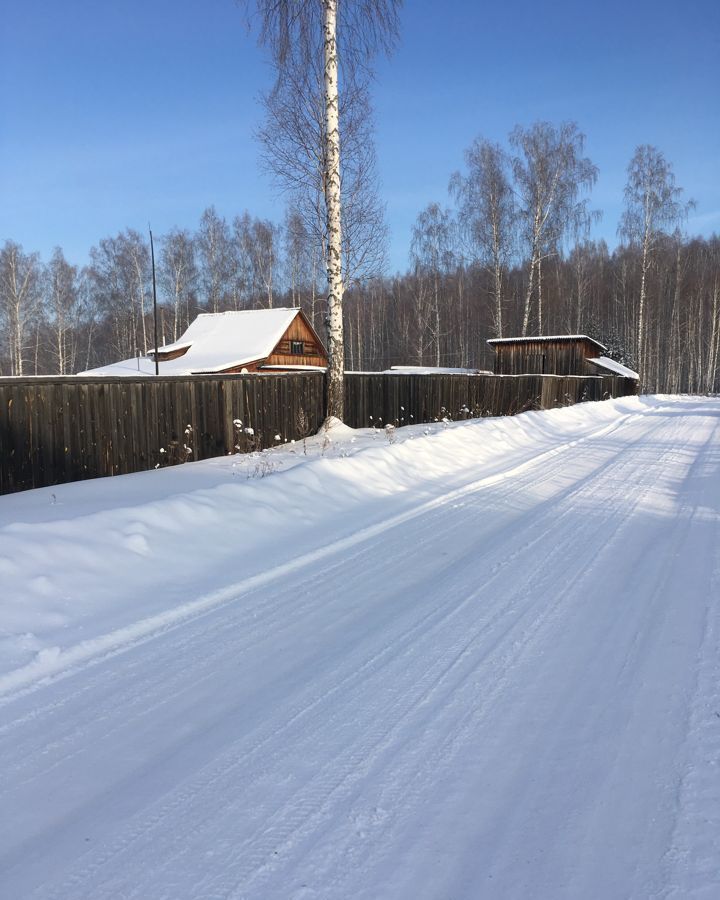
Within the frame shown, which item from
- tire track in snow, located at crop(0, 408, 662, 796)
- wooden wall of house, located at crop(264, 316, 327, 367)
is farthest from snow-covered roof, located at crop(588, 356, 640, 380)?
tire track in snow, located at crop(0, 408, 662, 796)

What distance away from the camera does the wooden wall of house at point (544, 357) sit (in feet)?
122

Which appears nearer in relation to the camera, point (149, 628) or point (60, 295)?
point (149, 628)

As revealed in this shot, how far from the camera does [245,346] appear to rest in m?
32.4

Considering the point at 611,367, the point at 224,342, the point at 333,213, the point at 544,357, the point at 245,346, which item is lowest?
the point at 611,367

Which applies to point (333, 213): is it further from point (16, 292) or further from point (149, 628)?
point (16, 292)

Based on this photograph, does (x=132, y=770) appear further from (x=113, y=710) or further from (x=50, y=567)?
(x=50, y=567)

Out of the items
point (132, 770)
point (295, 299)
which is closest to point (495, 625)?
point (132, 770)

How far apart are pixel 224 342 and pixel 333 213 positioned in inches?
927

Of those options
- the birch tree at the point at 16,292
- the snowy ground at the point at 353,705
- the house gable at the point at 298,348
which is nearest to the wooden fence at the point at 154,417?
the snowy ground at the point at 353,705

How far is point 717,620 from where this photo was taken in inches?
140

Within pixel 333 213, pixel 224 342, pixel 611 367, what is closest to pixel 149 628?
pixel 333 213

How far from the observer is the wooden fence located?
23.7ft

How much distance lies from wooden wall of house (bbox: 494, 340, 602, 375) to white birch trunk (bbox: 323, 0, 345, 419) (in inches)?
1073

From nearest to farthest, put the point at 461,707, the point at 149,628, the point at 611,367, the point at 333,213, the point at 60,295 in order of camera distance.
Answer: the point at 461,707 < the point at 149,628 < the point at 333,213 < the point at 611,367 < the point at 60,295
